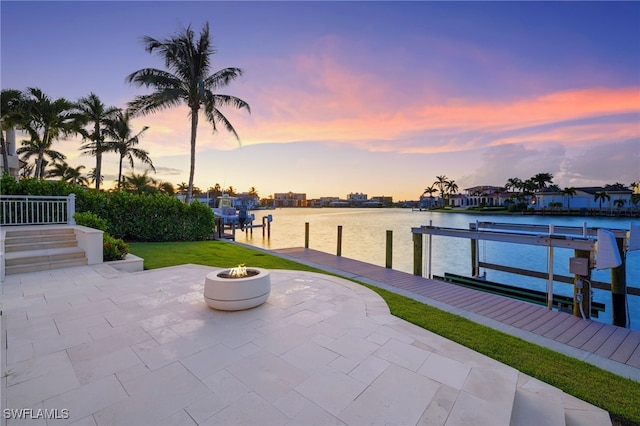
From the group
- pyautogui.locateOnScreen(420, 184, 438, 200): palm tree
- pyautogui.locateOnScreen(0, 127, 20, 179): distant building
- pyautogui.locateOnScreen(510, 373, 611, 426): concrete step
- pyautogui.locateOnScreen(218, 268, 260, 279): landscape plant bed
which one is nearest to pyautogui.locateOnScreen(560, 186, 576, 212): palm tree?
pyautogui.locateOnScreen(420, 184, 438, 200): palm tree

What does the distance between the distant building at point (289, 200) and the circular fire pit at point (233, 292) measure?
119 metres

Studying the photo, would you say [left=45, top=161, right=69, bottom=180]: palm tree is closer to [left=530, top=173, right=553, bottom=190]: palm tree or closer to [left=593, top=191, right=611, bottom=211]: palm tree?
[left=593, top=191, right=611, bottom=211]: palm tree

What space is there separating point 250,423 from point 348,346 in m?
1.50

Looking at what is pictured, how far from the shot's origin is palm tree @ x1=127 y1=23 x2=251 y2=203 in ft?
49.0

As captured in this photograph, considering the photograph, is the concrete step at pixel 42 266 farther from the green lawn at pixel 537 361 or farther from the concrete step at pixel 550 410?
the concrete step at pixel 550 410

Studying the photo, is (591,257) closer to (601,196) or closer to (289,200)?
(601,196)

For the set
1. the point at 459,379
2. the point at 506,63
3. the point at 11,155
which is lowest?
the point at 459,379

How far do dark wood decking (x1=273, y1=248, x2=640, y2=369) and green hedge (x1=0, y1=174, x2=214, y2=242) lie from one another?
30.8ft

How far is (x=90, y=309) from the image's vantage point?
4.25m

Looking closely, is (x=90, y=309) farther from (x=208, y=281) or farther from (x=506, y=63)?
(x=506, y=63)

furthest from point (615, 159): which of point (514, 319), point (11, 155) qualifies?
point (11, 155)

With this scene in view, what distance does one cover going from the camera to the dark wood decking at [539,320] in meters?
3.94

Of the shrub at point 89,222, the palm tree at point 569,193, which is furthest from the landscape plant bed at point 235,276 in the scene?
the palm tree at point 569,193

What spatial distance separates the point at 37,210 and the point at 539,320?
1437cm
